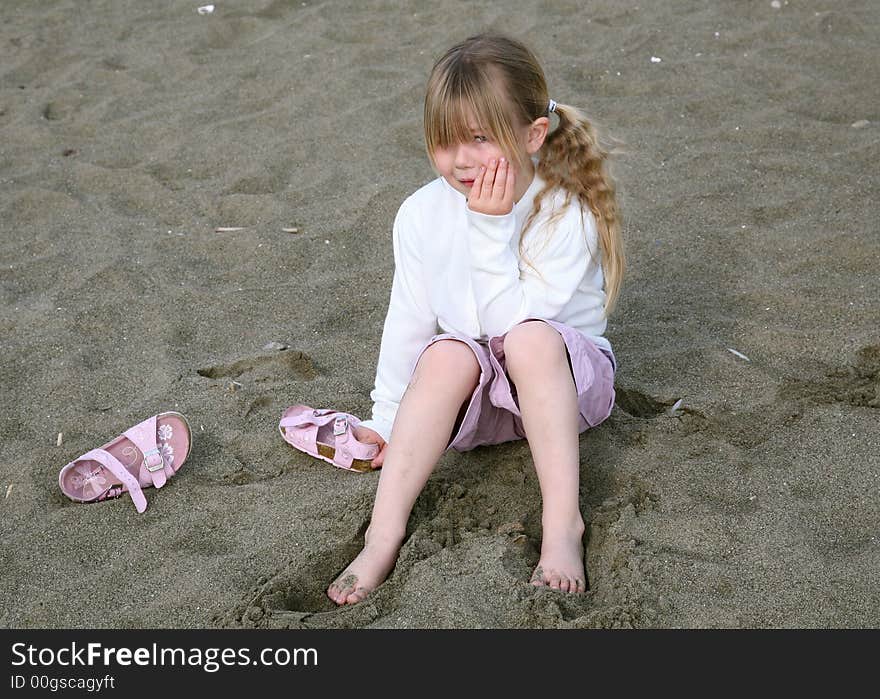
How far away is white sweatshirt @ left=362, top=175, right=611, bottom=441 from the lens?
250 cm

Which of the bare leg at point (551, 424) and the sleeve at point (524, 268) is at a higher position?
the sleeve at point (524, 268)

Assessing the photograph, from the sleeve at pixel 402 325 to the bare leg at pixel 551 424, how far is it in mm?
331

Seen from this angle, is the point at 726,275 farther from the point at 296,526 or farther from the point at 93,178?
the point at 93,178

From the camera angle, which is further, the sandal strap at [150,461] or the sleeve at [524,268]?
the sandal strap at [150,461]

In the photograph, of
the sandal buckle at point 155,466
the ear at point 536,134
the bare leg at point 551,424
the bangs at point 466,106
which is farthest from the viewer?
the sandal buckle at point 155,466

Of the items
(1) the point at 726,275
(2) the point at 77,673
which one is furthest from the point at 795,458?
(2) the point at 77,673

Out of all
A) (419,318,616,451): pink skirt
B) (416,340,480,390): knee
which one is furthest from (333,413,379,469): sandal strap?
(416,340,480,390): knee

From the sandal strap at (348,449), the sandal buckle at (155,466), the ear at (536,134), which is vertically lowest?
the sandal strap at (348,449)

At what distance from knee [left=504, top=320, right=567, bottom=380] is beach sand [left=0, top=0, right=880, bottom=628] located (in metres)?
0.36

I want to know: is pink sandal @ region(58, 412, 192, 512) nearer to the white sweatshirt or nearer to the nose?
the white sweatshirt

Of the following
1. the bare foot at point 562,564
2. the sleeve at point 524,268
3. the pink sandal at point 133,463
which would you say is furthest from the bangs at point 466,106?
the pink sandal at point 133,463

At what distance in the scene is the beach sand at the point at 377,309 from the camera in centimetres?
224

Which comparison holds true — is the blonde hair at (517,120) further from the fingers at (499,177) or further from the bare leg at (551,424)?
the bare leg at (551,424)

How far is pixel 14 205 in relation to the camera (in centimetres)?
410
